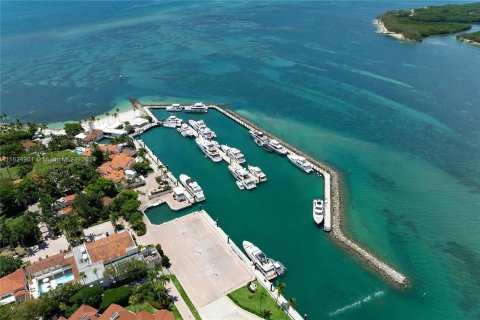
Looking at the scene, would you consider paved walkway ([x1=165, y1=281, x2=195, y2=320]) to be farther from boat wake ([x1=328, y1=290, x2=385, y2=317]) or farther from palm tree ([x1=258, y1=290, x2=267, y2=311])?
boat wake ([x1=328, y1=290, x2=385, y2=317])

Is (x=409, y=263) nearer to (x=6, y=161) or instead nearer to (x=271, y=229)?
(x=271, y=229)

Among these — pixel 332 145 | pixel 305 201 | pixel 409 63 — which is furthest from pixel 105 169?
pixel 409 63

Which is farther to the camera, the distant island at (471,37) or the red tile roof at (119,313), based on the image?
the distant island at (471,37)

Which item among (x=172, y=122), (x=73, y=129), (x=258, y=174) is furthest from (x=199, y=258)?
(x=73, y=129)

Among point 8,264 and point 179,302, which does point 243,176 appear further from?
point 8,264

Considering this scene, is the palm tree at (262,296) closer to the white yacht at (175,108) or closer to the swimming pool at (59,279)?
the swimming pool at (59,279)

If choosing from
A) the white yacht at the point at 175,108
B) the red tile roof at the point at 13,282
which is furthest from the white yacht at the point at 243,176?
the red tile roof at the point at 13,282

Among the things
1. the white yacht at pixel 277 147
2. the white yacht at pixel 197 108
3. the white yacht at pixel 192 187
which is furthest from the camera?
the white yacht at pixel 197 108
